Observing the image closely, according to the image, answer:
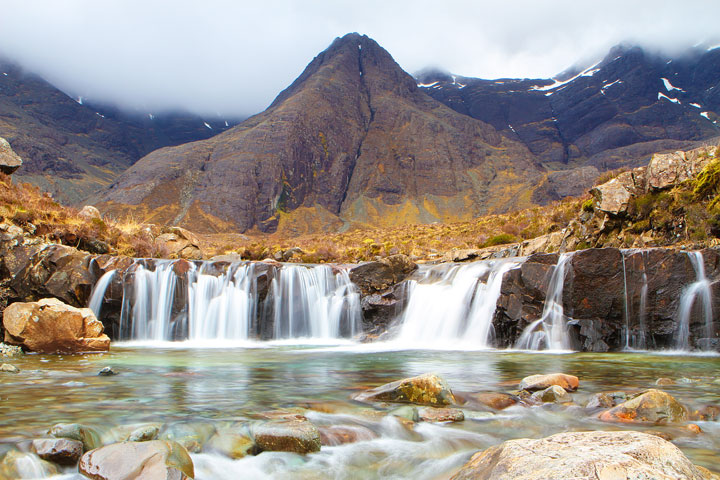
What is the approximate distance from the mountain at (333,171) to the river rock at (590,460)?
11682 cm

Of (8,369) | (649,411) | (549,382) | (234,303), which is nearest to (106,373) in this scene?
(8,369)

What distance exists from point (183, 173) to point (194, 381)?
132289 mm

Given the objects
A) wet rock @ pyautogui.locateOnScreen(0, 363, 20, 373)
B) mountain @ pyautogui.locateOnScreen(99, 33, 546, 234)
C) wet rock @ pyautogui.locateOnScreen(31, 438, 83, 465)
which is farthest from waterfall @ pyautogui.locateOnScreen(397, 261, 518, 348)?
mountain @ pyautogui.locateOnScreen(99, 33, 546, 234)

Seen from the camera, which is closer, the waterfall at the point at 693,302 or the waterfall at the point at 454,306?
the waterfall at the point at 693,302

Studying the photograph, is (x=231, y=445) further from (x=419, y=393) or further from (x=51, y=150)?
(x=51, y=150)

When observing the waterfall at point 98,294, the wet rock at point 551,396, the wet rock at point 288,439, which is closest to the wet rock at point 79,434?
the wet rock at point 288,439

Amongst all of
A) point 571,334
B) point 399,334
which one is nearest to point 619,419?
point 571,334

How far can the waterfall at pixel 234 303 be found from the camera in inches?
754

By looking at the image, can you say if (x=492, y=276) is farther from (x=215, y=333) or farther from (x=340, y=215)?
(x=340, y=215)

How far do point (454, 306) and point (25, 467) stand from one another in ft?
51.8

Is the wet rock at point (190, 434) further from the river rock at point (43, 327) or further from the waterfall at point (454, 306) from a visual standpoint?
the waterfall at point (454, 306)

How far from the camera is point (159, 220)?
110875 mm

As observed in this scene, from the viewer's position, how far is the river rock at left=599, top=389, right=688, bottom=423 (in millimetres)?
6535

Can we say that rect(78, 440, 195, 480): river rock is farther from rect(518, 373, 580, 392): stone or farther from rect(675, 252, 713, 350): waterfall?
rect(675, 252, 713, 350): waterfall
